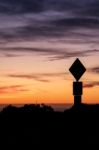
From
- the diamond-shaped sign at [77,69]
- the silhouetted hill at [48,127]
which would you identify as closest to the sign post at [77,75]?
the diamond-shaped sign at [77,69]

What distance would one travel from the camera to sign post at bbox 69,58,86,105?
49.2ft

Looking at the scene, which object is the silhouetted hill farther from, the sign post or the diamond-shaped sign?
the diamond-shaped sign

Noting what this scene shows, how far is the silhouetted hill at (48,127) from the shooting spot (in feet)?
37.6

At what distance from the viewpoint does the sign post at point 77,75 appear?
15.0 m

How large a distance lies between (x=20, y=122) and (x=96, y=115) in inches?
110

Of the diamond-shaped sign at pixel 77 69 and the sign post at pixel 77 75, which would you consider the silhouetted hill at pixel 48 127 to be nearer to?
the sign post at pixel 77 75

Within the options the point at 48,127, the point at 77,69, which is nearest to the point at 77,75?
the point at 77,69

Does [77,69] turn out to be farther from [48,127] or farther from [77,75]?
[48,127]

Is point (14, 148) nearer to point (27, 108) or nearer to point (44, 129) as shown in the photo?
point (44, 129)

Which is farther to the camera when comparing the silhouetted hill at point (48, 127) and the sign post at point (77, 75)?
the sign post at point (77, 75)

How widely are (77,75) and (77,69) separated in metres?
0.26

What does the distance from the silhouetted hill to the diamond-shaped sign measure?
133 centimetres

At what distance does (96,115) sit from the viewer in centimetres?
1439

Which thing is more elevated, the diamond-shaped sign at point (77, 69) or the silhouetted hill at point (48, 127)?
the diamond-shaped sign at point (77, 69)
